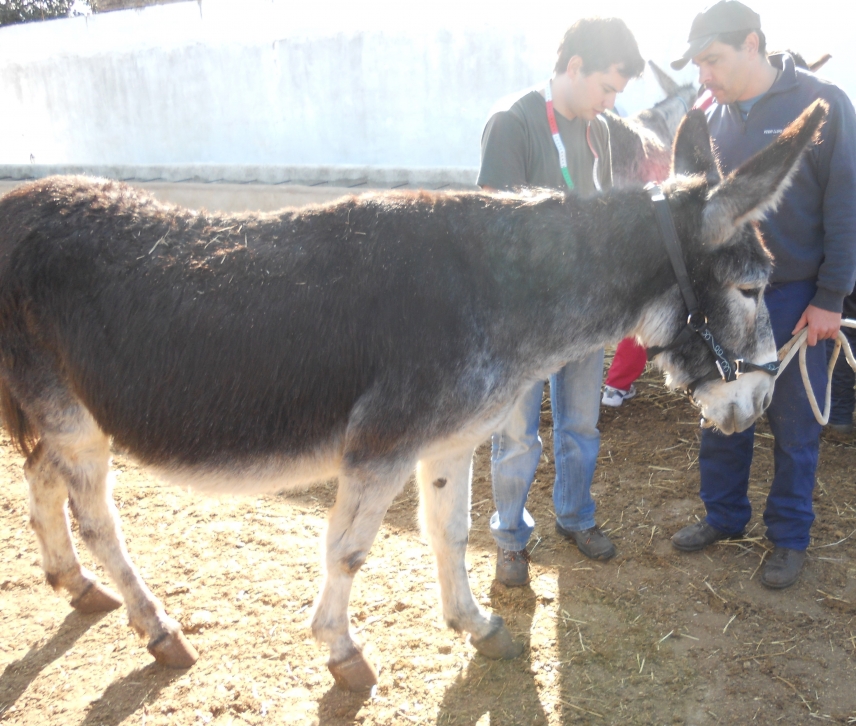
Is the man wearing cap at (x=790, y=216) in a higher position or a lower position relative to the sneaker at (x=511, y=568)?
higher

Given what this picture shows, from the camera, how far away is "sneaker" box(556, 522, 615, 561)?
359 cm

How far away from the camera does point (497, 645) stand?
2.97 meters

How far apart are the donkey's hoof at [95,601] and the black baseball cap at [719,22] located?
3.72 metres

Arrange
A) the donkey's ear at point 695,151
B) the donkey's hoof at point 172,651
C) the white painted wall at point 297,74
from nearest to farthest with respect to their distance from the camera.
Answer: the donkey's ear at point 695,151 < the donkey's hoof at point 172,651 < the white painted wall at point 297,74

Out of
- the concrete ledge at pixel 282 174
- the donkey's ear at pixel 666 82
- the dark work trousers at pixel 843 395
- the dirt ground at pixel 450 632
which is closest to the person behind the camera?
the dirt ground at pixel 450 632

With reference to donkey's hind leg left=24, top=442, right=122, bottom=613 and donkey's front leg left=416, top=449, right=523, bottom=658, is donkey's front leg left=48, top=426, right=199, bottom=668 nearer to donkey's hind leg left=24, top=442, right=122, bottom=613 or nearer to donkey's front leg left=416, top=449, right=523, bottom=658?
donkey's hind leg left=24, top=442, right=122, bottom=613

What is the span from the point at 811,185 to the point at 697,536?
5.96 feet

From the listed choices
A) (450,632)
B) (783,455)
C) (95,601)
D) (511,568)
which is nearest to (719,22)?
(783,455)

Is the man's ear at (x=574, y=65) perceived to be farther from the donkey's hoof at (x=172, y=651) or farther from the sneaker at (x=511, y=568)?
the donkey's hoof at (x=172, y=651)

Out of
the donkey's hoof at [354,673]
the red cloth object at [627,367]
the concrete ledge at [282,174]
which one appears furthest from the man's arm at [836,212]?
the concrete ledge at [282,174]

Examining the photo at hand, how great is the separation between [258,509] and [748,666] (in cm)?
272

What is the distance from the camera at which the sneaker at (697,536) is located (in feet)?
11.9

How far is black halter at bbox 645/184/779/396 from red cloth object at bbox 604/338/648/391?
2.46m

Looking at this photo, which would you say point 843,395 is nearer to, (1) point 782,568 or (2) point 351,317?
(1) point 782,568
